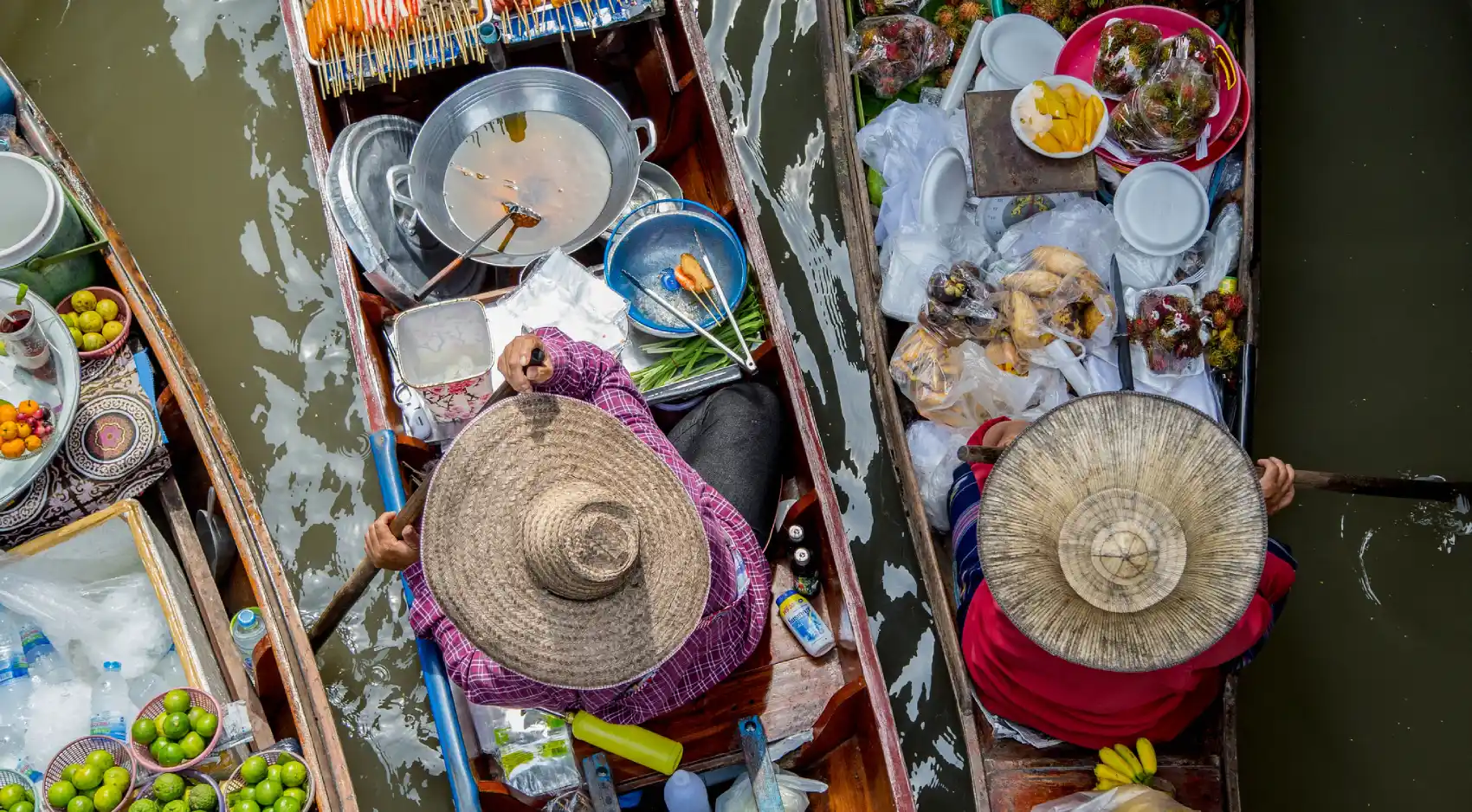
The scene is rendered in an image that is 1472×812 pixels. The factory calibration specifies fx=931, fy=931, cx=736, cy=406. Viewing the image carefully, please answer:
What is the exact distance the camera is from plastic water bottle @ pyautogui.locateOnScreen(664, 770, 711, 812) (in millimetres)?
2652

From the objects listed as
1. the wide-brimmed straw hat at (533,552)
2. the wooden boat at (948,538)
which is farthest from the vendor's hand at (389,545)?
the wooden boat at (948,538)

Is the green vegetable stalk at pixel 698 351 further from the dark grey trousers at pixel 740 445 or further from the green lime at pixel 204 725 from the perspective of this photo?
the green lime at pixel 204 725

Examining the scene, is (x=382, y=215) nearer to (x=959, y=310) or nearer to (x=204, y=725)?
(x=204, y=725)

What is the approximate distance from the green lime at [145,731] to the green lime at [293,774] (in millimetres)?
344

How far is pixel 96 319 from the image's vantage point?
2994 millimetres

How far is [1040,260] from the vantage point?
3.29 metres

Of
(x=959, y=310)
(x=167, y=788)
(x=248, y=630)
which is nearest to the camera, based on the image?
(x=167, y=788)

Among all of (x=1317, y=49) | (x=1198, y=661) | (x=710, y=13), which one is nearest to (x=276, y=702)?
(x=1198, y=661)

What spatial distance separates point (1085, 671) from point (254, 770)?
2234 millimetres

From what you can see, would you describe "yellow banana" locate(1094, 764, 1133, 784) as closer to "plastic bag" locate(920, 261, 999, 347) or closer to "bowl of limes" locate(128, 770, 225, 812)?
"plastic bag" locate(920, 261, 999, 347)

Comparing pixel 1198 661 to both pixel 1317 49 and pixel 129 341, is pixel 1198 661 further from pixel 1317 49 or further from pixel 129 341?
pixel 129 341

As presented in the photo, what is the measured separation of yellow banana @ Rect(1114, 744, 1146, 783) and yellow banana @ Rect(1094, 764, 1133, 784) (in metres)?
Answer: 0.03

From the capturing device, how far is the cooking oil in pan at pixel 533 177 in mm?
3059

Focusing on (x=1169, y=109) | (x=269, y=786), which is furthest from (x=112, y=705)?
(x=1169, y=109)
